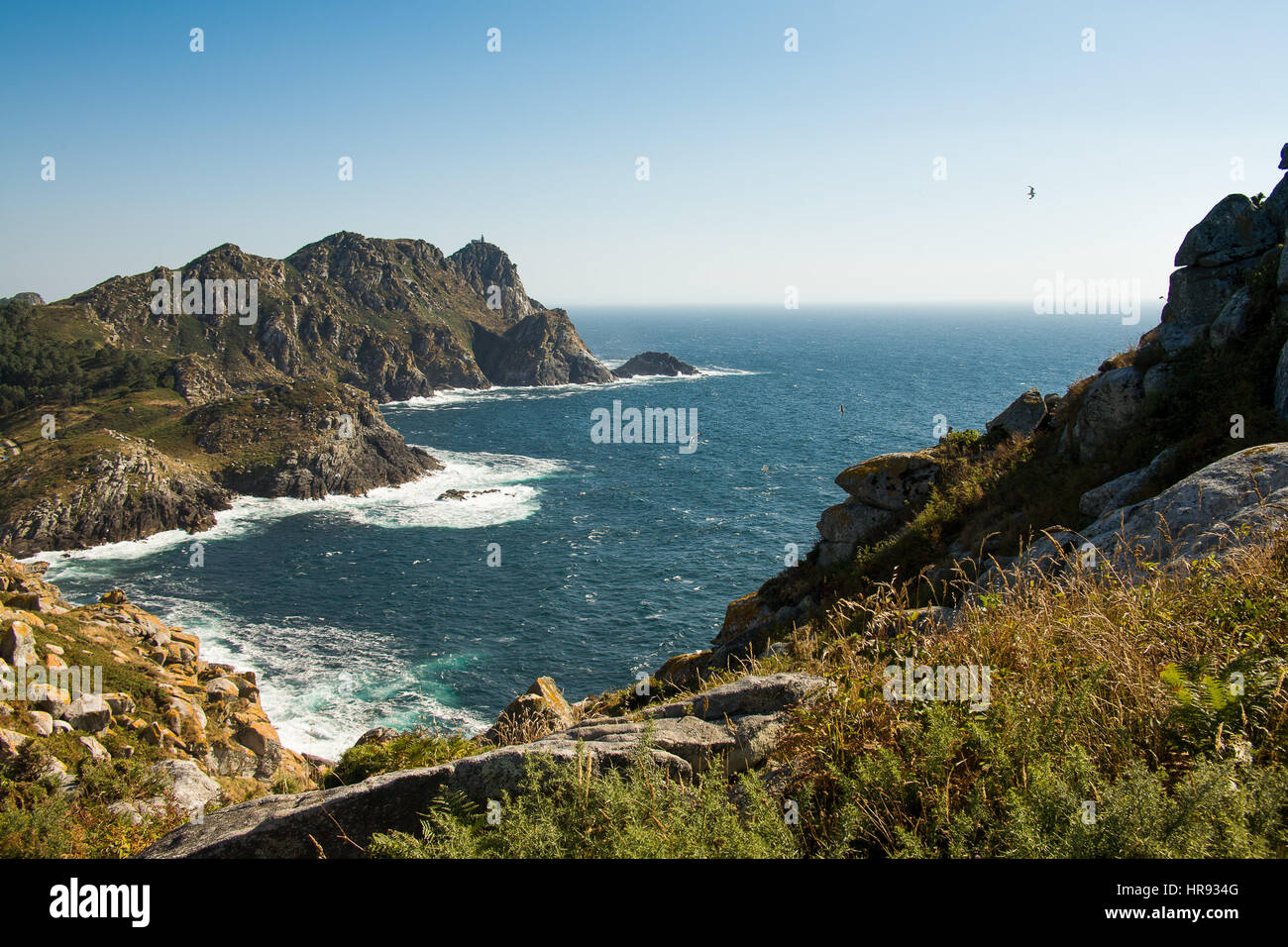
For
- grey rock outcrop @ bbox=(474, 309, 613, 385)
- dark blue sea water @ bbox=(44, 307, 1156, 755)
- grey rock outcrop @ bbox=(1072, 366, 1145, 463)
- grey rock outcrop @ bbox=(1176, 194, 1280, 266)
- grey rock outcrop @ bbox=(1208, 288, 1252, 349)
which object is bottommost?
dark blue sea water @ bbox=(44, 307, 1156, 755)

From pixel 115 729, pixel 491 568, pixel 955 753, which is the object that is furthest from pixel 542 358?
pixel 955 753

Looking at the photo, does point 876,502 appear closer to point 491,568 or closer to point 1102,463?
point 1102,463

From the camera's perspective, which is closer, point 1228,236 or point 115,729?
point 1228,236

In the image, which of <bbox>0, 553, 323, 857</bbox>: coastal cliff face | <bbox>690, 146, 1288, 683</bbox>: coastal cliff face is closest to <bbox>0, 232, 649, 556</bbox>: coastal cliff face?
<bbox>0, 553, 323, 857</bbox>: coastal cliff face

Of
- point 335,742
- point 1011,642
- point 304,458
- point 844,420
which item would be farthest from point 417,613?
point 844,420

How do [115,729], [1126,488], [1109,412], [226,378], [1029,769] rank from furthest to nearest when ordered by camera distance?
[226,378] → [115,729] → [1109,412] → [1126,488] → [1029,769]

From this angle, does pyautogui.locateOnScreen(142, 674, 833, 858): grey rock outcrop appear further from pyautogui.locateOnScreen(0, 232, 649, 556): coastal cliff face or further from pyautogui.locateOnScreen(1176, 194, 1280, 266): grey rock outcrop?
pyautogui.locateOnScreen(0, 232, 649, 556): coastal cliff face
